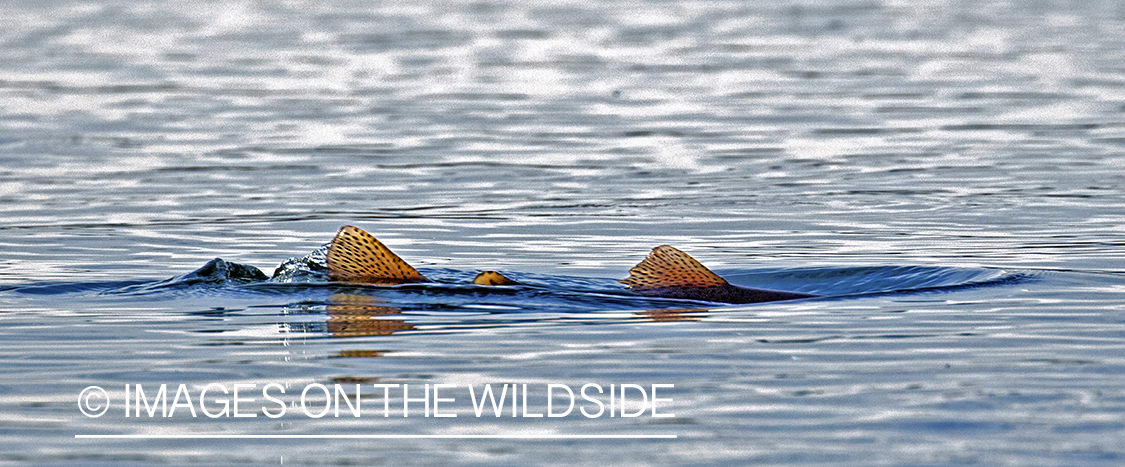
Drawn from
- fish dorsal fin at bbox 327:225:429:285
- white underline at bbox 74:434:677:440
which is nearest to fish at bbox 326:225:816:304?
fish dorsal fin at bbox 327:225:429:285

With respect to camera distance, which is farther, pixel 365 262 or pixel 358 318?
pixel 365 262

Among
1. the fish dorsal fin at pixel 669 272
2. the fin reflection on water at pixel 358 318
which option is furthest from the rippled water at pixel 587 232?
the fish dorsal fin at pixel 669 272

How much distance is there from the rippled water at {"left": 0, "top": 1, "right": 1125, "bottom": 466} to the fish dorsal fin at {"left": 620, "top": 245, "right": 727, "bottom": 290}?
29 centimetres

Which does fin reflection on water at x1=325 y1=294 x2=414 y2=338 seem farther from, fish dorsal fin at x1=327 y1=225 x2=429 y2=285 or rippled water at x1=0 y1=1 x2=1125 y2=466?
fish dorsal fin at x1=327 y1=225 x2=429 y2=285

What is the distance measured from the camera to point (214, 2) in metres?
36.5

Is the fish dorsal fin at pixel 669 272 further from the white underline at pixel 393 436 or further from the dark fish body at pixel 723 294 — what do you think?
the white underline at pixel 393 436

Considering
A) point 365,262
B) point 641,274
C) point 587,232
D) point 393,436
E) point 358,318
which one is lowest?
point 393,436

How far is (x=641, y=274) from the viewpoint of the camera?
8.98 metres

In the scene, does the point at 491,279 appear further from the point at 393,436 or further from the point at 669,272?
the point at 393,436

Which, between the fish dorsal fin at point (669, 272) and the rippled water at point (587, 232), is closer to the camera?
the rippled water at point (587, 232)

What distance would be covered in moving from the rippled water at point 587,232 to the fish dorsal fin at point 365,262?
133 mm

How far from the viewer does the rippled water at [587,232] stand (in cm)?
601

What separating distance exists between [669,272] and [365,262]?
171cm

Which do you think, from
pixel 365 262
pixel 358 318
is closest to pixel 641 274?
pixel 365 262
